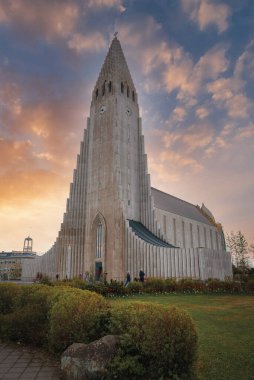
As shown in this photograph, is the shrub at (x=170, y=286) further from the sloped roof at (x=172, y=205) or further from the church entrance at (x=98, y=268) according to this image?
the sloped roof at (x=172, y=205)

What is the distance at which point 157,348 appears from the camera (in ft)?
14.3

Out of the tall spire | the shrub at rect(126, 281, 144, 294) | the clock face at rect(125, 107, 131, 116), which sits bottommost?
the shrub at rect(126, 281, 144, 294)

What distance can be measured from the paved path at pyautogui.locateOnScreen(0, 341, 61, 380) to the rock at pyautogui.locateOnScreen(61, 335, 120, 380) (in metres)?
0.53

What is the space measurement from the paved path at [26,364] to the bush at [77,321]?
380mm

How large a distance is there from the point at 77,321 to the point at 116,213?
102ft

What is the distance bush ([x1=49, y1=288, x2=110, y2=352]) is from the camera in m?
5.57

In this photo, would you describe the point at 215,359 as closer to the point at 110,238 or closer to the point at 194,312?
the point at 194,312

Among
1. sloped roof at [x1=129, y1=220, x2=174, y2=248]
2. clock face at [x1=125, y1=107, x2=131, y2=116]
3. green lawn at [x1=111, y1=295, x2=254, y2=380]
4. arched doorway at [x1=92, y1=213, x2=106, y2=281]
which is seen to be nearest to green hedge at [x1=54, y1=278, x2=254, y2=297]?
sloped roof at [x1=129, y1=220, x2=174, y2=248]

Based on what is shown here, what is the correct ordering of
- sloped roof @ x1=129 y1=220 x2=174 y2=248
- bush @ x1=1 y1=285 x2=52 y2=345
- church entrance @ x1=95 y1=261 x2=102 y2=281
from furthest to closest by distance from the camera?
church entrance @ x1=95 y1=261 x2=102 y2=281 < sloped roof @ x1=129 y1=220 x2=174 y2=248 < bush @ x1=1 y1=285 x2=52 y2=345

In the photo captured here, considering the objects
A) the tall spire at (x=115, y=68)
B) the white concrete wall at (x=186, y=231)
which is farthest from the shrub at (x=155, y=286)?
the tall spire at (x=115, y=68)

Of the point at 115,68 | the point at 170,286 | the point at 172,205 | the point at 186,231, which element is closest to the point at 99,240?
the point at 170,286

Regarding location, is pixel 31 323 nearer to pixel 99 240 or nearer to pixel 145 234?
pixel 145 234

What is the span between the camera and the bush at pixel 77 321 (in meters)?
5.57

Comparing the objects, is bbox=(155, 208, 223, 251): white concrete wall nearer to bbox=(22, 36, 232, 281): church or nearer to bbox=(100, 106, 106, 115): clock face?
bbox=(22, 36, 232, 281): church
